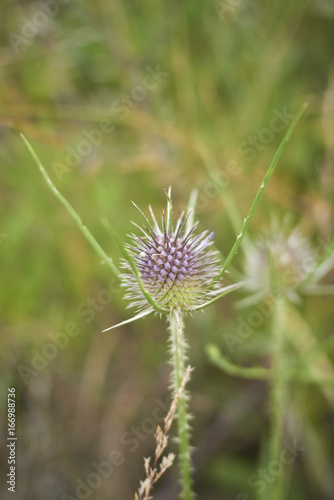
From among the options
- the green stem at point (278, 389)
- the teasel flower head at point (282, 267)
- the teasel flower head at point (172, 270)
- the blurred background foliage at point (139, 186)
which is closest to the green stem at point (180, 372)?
the teasel flower head at point (172, 270)

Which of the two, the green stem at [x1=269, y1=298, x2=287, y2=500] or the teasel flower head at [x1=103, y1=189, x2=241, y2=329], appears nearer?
the teasel flower head at [x1=103, y1=189, x2=241, y2=329]

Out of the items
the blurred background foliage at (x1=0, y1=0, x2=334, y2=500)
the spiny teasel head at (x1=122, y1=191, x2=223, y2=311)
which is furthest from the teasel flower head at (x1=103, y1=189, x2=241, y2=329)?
the blurred background foliage at (x1=0, y1=0, x2=334, y2=500)

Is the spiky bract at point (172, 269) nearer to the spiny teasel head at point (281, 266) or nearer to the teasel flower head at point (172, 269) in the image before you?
the teasel flower head at point (172, 269)

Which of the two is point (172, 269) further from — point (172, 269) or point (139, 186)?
point (139, 186)

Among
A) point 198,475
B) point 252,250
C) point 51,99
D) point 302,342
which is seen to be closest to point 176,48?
point 51,99

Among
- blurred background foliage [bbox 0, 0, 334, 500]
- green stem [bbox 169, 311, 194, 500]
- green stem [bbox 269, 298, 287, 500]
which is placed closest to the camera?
green stem [bbox 169, 311, 194, 500]

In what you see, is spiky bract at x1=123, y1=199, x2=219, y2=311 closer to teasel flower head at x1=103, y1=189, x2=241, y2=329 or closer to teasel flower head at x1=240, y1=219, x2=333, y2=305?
teasel flower head at x1=103, y1=189, x2=241, y2=329

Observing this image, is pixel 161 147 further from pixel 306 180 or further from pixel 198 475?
pixel 198 475

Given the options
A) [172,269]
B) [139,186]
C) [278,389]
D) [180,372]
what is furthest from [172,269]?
[139,186]
